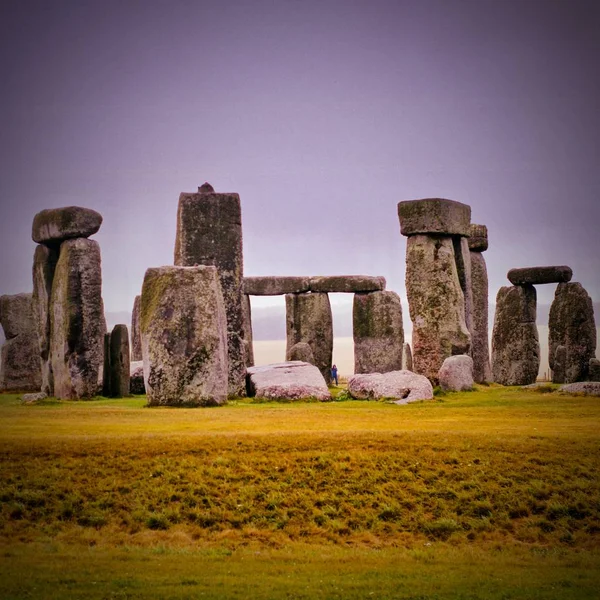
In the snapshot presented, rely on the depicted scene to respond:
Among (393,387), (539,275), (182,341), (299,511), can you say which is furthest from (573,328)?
(299,511)

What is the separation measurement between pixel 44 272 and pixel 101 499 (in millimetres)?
12348

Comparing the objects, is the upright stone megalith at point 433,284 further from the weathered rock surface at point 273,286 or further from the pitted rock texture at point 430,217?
the weathered rock surface at point 273,286

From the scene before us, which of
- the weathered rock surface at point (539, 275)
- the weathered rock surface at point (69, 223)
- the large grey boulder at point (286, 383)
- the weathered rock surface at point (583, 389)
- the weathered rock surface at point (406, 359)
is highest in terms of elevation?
the weathered rock surface at point (69, 223)

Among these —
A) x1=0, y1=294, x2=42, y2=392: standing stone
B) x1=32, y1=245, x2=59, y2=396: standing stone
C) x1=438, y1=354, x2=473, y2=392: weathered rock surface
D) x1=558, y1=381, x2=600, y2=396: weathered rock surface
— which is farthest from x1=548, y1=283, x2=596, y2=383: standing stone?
x1=0, y1=294, x2=42, y2=392: standing stone

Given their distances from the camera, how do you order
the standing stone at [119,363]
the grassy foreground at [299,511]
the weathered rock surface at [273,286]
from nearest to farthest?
1. the grassy foreground at [299,511]
2. the standing stone at [119,363]
3. the weathered rock surface at [273,286]

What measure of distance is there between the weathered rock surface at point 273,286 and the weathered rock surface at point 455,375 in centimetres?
1164

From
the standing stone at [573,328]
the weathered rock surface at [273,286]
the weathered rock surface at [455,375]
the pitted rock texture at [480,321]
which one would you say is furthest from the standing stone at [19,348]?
the standing stone at [573,328]

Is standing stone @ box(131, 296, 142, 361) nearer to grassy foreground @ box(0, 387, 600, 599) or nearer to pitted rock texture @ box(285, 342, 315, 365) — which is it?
pitted rock texture @ box(285, 342, 315, 365)

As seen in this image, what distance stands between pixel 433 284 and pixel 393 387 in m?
4.47

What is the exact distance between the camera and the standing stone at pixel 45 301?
2491 centimetres

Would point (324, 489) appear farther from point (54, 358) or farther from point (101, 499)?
point (54, 358)

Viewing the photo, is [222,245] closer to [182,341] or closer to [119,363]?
[119,363]

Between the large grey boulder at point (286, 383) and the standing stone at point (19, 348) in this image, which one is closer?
the large grey boulder at point (286, 383)

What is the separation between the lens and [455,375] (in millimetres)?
23609
